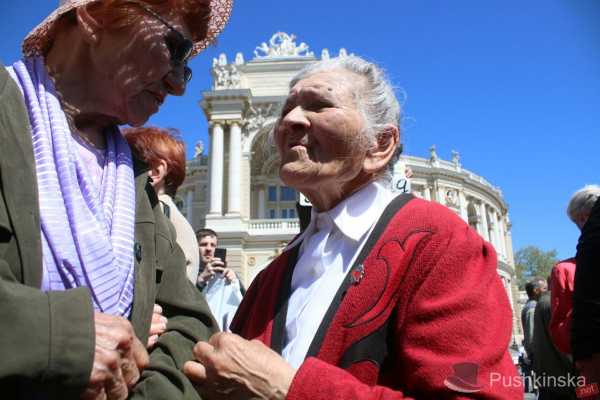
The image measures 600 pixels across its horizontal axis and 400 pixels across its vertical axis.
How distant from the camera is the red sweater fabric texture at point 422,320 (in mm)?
1280

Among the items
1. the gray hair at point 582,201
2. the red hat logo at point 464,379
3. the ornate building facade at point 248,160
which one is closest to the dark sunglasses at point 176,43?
the red hat logo at point 464,379

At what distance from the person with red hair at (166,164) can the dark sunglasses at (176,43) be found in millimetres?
791

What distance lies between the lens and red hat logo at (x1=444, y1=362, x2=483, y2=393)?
1233mm

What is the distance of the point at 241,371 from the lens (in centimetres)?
134

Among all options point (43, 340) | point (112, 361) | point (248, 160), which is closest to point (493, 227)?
point (248, 160)

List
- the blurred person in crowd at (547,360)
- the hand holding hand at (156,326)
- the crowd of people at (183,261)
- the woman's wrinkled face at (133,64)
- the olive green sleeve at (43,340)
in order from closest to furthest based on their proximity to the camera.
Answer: the olive green sleeve at (43,340) < the crowd of people at (183,261) < the hand holding hand at (156,326) < the woman's wrinkled face at (133,64) < the blurred person in crowd at (547,360)

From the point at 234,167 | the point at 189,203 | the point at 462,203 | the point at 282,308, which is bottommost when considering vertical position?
the point at 282,308

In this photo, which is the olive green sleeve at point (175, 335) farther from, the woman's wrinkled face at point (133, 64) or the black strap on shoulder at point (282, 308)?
the woman's wrinkled face at point (133, 64)

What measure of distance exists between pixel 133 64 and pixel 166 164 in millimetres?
1275


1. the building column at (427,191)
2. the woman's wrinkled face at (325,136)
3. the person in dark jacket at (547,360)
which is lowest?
the person in dark jacket at (547,360)

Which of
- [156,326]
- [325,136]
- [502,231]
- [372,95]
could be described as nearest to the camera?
[156,326]

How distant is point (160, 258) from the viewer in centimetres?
167

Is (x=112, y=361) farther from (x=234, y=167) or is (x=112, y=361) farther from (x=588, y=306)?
(x=234, y=167)

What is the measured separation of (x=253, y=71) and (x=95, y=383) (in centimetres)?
2976
